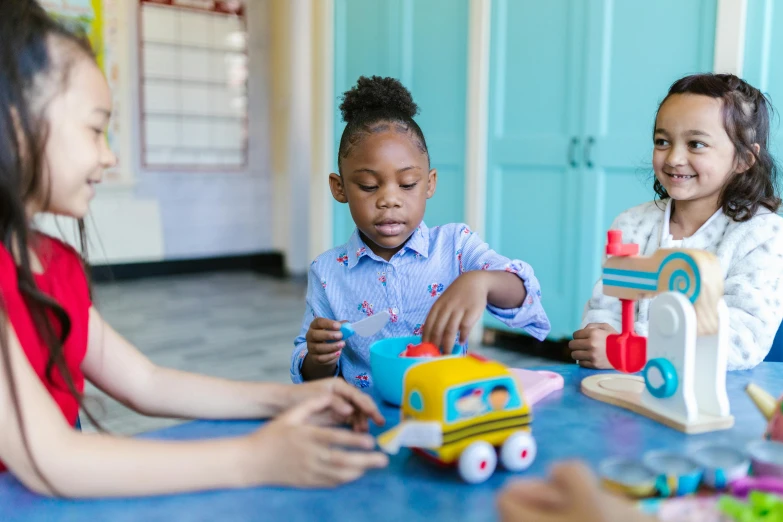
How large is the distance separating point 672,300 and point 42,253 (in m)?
0.69

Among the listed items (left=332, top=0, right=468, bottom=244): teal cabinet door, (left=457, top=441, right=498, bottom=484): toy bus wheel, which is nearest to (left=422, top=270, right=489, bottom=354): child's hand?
(left=457, top=441, right=498, bottom=484): toy bus wheel

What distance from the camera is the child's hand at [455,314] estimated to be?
83cm

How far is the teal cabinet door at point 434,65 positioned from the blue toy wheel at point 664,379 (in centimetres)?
266

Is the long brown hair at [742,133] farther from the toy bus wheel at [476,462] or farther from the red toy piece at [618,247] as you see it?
the toy bus wheel at [476,462]

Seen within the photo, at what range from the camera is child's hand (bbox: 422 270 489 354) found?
83cm

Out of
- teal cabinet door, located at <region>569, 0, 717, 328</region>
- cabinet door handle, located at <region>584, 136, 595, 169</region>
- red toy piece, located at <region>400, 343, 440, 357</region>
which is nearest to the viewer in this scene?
red toy piece, located at <region>400, 343, 440, 357</region>

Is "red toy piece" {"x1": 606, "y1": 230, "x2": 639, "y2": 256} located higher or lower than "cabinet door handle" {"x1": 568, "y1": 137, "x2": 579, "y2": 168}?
lower

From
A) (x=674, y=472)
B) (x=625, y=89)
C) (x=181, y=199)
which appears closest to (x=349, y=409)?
(x=674, y=472)

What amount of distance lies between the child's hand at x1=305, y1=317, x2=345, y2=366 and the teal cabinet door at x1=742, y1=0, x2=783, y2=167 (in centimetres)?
197

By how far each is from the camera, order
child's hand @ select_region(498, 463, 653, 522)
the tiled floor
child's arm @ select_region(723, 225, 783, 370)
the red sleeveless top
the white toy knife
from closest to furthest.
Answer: child's hand @ select_region(498, 463, 653, 522) < the red sleeveless top < the white toy knife < child's arm @ select_region(723, 225, 783, 370) < the tiled floor

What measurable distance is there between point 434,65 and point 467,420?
10.0ft

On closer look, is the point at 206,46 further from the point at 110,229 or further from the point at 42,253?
the point at 42,253

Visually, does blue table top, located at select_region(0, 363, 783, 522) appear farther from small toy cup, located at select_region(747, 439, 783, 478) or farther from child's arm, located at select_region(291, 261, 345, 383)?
child's arm, located at select_region(291, 261, 345, 383)

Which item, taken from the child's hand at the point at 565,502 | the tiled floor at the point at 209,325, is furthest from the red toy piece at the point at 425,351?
the tiled floor at the point at 209,325
